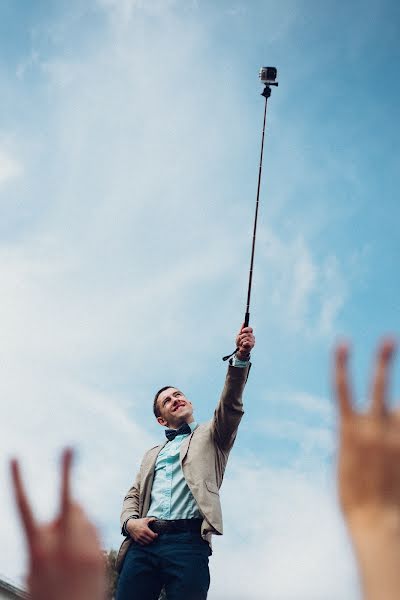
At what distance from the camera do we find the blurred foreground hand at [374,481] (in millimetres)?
1031

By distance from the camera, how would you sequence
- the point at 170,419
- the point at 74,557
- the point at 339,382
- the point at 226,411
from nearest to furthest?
the point at 74,557
the point at 339,382
the point at 226,411
the point at 170,419

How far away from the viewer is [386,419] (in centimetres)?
106

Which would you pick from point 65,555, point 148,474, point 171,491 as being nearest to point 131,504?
point 148,474

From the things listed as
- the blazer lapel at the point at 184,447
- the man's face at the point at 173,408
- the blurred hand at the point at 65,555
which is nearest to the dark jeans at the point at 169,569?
the blazer lapel at the point at 184,447

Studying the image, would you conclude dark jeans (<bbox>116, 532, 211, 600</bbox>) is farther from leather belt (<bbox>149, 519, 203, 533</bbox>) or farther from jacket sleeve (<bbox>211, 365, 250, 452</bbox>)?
jacket sleeve (<bbox>211, 365, 250, 452</bbox>)

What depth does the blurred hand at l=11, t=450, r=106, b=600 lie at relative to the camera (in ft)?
3.26

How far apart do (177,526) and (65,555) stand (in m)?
3.17

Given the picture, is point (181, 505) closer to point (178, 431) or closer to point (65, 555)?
point (178, 431)

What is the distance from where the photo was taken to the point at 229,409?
4.30 meters

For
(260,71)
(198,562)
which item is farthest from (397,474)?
(260,71)

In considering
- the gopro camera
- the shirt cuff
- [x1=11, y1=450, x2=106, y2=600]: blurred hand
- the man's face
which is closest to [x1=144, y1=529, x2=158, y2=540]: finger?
the man's face

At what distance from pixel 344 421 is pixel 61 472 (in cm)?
44

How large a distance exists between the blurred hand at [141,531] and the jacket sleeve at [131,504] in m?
0.14

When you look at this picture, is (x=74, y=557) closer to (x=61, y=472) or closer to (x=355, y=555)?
(x=61, y=472)
